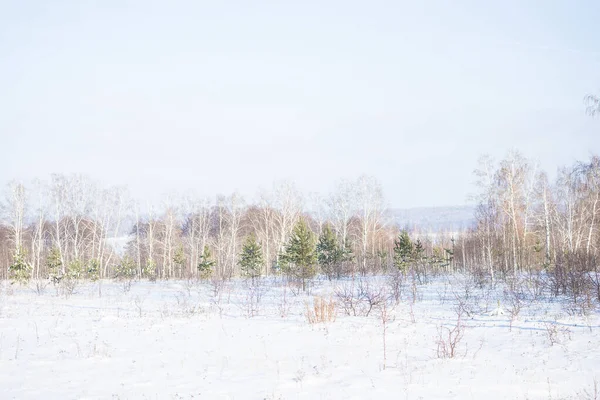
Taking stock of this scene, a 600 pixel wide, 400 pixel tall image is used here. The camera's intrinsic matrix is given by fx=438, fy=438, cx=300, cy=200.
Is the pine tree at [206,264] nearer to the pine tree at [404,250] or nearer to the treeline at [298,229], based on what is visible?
the treeline at [298,229]

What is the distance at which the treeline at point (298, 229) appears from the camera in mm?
31703

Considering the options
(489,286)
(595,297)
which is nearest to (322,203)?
(489,286)

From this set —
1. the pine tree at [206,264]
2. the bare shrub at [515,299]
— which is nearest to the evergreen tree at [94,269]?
the pine tree at [206,264]

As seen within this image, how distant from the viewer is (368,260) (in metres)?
43.4

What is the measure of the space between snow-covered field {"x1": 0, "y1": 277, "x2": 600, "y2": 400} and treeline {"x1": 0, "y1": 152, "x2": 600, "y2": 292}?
43.2ft

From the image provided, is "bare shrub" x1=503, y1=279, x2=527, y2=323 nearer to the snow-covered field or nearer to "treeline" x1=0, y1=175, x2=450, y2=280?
the snow-covered field

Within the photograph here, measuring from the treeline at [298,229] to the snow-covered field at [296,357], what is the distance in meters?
13.2

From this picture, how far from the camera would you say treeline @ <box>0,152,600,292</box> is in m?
31.7

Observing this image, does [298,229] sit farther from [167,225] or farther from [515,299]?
[167,225]

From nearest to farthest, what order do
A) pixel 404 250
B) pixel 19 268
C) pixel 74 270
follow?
pixel 19 268 < pixel 74 270 < pixel 404 250

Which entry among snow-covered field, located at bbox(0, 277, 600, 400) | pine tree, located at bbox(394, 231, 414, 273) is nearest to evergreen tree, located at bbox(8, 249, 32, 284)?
snow-covered field, located at bbox(0, 277, 600, 400)

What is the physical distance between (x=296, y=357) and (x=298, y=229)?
19.7 metres

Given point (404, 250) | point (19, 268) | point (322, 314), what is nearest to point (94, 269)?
point (19, 268)

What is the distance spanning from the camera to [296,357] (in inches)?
367
